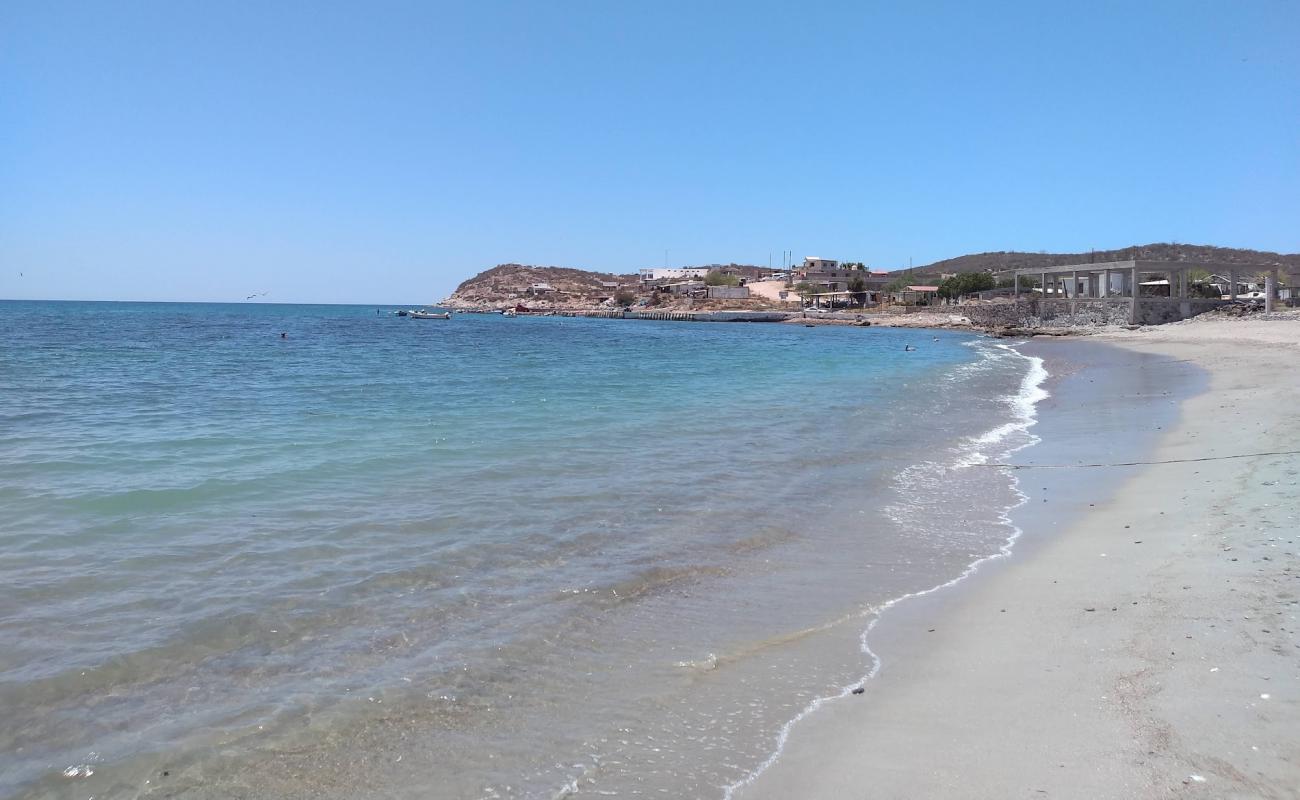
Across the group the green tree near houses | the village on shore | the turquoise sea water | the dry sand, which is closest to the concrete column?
the village on shore

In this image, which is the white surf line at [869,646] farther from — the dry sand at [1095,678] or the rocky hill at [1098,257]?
the rocky hill at [1098,257]

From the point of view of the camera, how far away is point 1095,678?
439cm

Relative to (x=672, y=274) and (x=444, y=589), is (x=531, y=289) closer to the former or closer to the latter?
(x=672, y=274)

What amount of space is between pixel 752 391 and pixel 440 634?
18324 millimetres

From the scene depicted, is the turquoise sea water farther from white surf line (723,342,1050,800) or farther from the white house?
the white house

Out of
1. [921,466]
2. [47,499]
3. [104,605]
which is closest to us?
[104,605]

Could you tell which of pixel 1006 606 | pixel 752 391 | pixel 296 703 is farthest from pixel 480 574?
pixel 752 391

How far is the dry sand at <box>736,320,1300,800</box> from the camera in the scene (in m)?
3.45

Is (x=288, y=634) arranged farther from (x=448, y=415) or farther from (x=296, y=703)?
(x=448, y=415)

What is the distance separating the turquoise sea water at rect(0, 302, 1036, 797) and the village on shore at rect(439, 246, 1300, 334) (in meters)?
48.4

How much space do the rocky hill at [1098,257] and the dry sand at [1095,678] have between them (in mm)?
111085

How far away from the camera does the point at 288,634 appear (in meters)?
5.48

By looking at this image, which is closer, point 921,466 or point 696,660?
point 696,660

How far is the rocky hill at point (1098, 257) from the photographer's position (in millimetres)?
126812
